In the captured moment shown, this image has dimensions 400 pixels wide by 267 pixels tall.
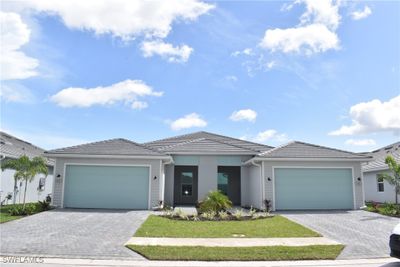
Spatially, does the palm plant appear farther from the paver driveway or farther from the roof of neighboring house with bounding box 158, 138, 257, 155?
the roof of neighboring house with bounding box 158, 138, 257, 155

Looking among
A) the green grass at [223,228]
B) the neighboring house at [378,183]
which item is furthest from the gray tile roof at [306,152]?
the neighboring house at [378,183]

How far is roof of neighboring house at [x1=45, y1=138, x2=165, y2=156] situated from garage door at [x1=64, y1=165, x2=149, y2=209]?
84 cm

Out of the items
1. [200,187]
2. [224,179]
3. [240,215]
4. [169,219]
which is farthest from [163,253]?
[224,179]

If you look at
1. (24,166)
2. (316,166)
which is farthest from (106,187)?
(316,166)

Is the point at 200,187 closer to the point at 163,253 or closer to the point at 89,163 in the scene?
the point at 89,163

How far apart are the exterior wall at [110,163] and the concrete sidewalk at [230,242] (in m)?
8.32

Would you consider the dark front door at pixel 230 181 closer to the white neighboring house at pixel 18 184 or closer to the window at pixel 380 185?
the window at pixel 380 185

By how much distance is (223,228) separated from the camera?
12617 millimetres

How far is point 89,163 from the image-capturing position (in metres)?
19.1

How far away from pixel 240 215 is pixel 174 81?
830 cm

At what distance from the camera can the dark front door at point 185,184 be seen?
25.2 metres

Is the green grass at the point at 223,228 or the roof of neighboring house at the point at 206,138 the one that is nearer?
the green grass at the point at 223,228

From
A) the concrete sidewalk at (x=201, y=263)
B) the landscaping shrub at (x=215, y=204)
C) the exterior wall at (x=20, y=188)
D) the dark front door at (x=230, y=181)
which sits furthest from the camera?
the dark front door at (x=230, y=181)

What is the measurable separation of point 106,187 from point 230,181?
32.3 feet
